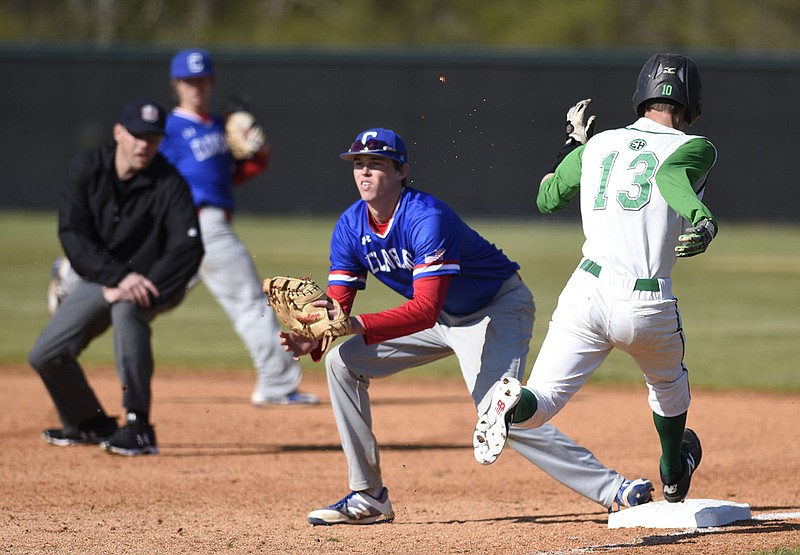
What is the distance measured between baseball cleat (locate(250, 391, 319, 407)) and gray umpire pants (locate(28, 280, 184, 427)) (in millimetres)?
1567

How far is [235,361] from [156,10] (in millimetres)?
20554

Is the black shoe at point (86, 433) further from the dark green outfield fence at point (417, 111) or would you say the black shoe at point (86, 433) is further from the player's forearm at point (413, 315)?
the dark green outfield fence at point (417, 111)

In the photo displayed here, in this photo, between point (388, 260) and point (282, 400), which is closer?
point (388, 260)

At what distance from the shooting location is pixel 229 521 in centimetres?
506

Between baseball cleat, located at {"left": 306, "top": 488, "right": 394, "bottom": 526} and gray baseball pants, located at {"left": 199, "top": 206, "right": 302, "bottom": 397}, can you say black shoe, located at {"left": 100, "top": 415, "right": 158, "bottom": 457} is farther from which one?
baseball cleat, located at {"left": 306, "top": 488, "right": 394, "bottom": 526}

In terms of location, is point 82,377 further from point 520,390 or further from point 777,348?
point 777,348

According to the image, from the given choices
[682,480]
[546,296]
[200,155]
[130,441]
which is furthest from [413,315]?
[546,296]

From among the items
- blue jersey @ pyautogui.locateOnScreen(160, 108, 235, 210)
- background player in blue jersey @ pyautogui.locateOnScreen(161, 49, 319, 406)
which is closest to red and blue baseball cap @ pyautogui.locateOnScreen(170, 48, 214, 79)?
background player in blue jersey @ pyautogui.locateOnScreen(161, 49, 319, 406)

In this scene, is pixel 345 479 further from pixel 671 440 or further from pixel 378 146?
pixel 378 146

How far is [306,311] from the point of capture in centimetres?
457

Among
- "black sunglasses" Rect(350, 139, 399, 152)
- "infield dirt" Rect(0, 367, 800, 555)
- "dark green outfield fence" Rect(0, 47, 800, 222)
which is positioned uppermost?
"dark green outfield fence" Rect(0, 47, 800, 222)

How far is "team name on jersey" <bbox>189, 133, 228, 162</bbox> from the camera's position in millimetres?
8461

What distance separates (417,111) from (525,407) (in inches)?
767

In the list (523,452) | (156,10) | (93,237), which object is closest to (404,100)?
(156,10)
